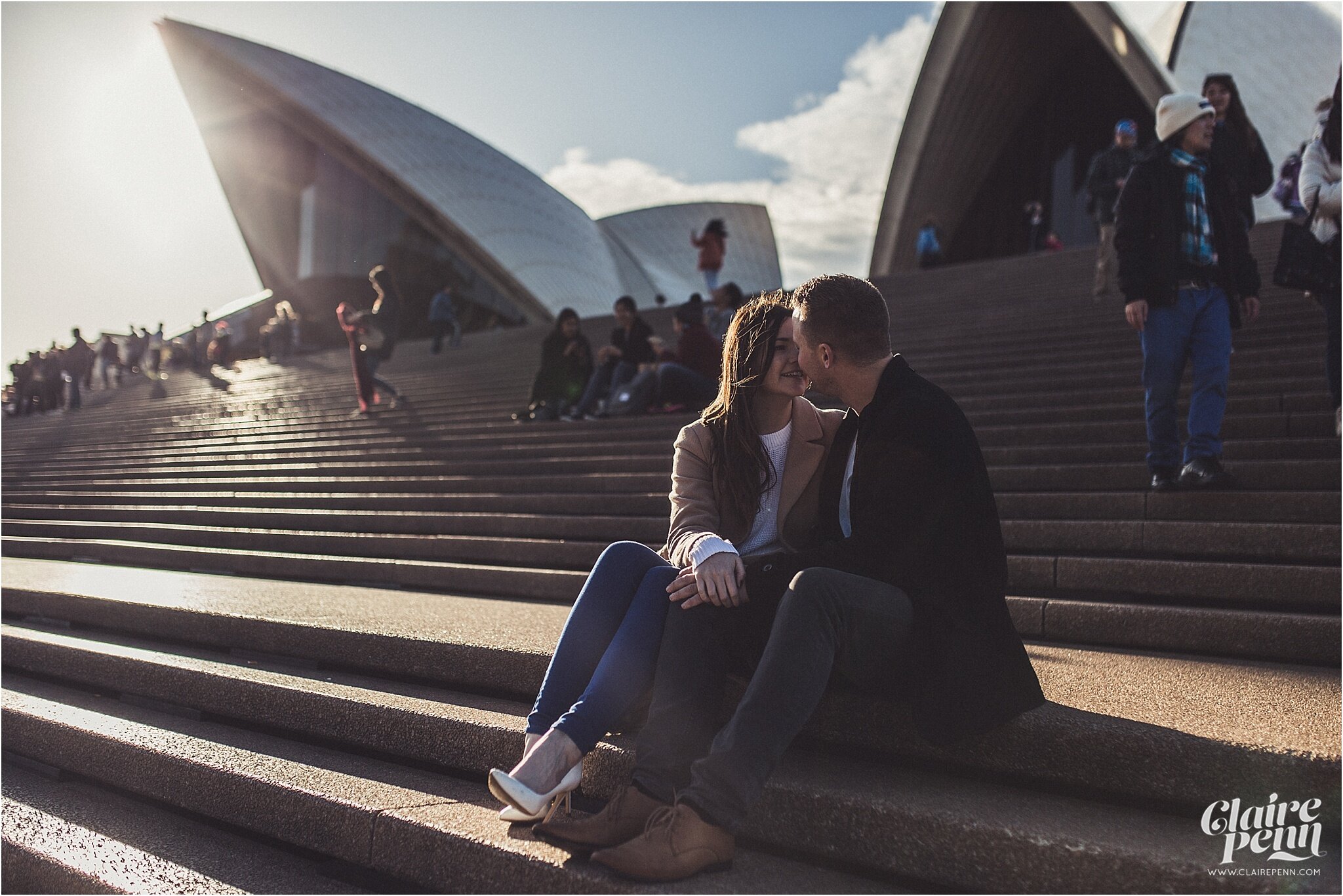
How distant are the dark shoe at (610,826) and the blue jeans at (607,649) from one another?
15cm

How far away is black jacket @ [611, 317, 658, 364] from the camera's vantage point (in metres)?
6.87

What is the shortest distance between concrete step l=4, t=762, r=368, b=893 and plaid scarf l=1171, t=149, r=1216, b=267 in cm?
340

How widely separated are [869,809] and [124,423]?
40.3 feet

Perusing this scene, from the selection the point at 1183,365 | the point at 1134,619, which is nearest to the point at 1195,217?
the point at 1183,365

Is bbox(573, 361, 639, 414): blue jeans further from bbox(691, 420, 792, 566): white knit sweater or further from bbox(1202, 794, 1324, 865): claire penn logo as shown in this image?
bbox(1202, 794, 1324, 865): claire penn logo

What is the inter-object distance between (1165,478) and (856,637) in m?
2.26

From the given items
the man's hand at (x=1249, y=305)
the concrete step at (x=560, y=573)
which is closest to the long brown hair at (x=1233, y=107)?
the man's hand at (x=1249, y=305)

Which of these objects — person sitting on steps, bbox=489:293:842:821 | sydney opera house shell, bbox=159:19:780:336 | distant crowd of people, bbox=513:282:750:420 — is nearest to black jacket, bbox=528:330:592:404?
distant crowd of people, bbox=513:282:750:420

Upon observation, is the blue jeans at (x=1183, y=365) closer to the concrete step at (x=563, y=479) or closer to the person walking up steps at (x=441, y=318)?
the concrete step at (x=563, y=479)

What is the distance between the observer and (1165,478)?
3336mm

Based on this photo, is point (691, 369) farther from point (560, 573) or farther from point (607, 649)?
point (607, 649)

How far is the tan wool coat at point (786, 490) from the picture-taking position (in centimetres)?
209

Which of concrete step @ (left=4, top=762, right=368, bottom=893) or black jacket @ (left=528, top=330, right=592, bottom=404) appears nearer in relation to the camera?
concrete step @ (left=4, top=762, right=368, bottom=893)

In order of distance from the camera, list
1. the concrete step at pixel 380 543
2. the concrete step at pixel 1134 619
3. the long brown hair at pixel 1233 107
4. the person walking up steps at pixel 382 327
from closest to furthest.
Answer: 1. the concrete step at pixel 1134 619
2. the concrete step at pixel 380 543
3. the long brown hair at pixel 1233 107
4. the person walking up steps at pixel 382 327
